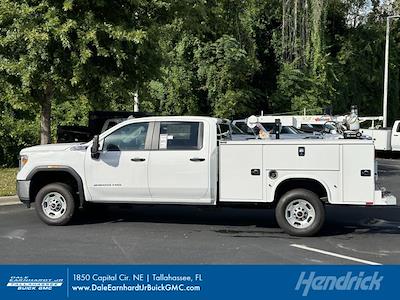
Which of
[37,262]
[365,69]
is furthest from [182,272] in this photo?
[365,69]

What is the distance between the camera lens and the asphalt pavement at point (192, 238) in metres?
6.88

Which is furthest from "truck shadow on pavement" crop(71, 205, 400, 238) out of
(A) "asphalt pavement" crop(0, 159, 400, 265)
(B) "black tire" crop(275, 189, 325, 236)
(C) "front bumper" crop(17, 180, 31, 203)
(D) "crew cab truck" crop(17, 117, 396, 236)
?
(C) "front bumper" crop(17, 180, 31, 203)

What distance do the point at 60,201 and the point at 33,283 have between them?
222 inches

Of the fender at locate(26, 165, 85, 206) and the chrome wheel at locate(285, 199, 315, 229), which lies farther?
the fender at locate(26, 165, 85, 206)

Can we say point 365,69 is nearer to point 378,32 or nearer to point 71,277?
point 378,32

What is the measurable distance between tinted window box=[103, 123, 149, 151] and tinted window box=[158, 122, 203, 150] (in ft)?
1.01

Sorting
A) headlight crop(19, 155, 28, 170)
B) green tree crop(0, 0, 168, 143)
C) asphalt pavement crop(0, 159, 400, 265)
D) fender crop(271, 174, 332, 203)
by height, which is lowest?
asphalt pavement crop(0, 159, 400, 265)

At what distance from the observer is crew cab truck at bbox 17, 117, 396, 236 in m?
7.85

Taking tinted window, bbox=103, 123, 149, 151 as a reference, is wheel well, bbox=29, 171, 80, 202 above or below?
below

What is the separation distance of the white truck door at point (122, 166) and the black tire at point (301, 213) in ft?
6.79

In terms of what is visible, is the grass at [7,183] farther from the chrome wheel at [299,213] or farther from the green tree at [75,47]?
the chrome wheel at [299,213]

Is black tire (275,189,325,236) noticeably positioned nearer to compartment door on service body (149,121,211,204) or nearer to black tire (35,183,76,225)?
compartment door on service body (149,121,211,204)

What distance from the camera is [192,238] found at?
26.2 feet

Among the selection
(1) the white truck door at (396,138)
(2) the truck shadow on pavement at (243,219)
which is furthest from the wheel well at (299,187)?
(1) the white truck door at (396,138)
